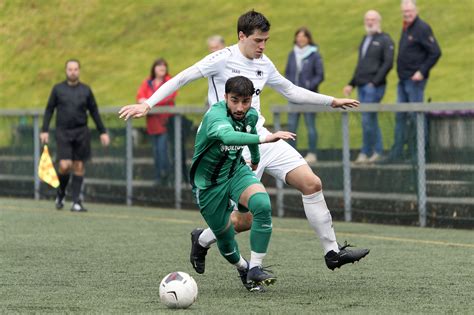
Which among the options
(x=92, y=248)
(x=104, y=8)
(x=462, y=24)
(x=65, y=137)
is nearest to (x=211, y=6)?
(x=104, y=8)

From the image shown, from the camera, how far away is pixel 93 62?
117 ft

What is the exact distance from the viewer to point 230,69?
397 inches

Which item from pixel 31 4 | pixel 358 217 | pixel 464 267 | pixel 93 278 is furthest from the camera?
pixel 31 4

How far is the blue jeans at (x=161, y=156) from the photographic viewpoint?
63.6 ft

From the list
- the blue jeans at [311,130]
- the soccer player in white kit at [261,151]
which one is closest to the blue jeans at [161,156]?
the blue jeans at [311,130]

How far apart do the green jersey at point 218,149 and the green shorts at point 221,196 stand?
44 mm

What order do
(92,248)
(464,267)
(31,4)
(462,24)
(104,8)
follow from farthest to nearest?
(104,8), (31,4), (462,24), (92,248), (464,267)

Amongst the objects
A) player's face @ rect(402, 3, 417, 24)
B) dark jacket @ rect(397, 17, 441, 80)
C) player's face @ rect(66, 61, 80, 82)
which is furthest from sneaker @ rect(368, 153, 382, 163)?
player's face @ rect(66, 61, 80, 82)

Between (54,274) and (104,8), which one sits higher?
(104,8)

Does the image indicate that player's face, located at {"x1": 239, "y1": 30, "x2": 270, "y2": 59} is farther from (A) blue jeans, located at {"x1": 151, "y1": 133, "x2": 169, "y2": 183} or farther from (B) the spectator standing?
(A) blue jeans, located at {"x1": 151, "y1": 133, "x2": 169, "y2": 183}

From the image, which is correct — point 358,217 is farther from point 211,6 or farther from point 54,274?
point 211,6

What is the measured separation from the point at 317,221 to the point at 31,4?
26661 mm

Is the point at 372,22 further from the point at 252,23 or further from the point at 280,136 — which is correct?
the point at 280,136

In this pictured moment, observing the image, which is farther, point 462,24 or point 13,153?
point 462,24
